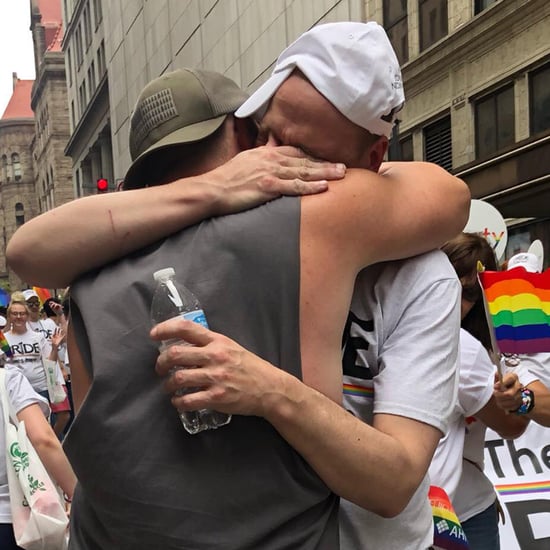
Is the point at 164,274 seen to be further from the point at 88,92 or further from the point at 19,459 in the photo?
the point at 88,92

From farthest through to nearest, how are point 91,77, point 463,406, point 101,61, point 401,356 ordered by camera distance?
point 91,77
point 101,61
point 463,406
point 401,356

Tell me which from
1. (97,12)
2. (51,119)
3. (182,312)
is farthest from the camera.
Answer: (51,119)

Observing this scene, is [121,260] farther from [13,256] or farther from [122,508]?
[122,508]

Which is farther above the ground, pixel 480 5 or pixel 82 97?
pixel 82 97

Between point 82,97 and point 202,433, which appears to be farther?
point 82,97

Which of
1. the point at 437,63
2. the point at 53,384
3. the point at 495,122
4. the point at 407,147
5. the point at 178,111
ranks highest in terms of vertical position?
the point at 437,63

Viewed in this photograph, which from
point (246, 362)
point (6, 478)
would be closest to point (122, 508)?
point (246, 362)

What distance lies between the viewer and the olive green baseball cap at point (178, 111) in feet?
5.61

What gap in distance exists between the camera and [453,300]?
5.52ft

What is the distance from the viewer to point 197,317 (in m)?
1.42

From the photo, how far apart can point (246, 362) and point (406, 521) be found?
501 mm

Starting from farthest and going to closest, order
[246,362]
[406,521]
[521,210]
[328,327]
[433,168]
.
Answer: [521,210], [433,168], [406,521], [328,327], [246,362]

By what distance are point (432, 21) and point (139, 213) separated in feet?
60.9

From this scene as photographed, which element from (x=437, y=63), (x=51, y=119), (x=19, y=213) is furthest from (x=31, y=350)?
(x=19, y=213)
